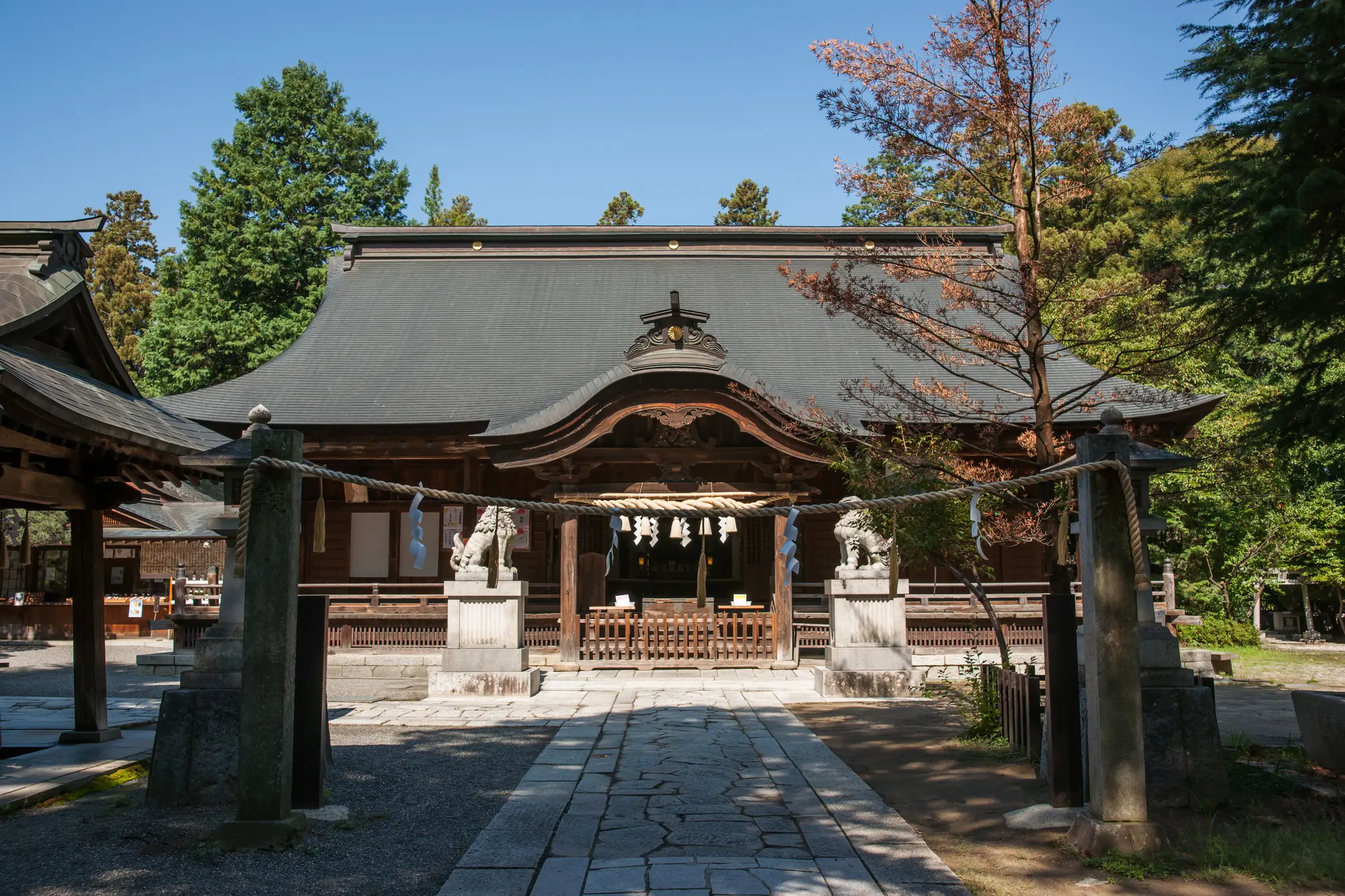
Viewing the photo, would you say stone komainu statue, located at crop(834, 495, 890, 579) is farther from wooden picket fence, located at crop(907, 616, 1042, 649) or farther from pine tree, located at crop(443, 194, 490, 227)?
pine tree, located at crop(443, 194, 490, 227)

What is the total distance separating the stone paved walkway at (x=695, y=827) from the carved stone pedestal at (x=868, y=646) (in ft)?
9.16

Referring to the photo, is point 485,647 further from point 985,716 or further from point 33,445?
point 985,716

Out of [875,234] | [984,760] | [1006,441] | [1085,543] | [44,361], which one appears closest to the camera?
[1085,543]

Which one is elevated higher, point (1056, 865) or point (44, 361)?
point (44, 361)

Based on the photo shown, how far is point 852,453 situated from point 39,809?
10.5 metres

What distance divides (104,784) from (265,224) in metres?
24.1

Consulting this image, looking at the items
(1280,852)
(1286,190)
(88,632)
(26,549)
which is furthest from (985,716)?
(26,549)

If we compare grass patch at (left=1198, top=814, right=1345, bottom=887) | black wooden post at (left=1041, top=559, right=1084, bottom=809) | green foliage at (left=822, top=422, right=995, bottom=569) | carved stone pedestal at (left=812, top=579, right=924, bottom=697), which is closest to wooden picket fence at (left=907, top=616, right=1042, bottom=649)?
carved stone pedestal at (left=812, top=579, right=924, bottom=697)

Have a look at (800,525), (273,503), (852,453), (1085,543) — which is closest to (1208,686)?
(1085,543)

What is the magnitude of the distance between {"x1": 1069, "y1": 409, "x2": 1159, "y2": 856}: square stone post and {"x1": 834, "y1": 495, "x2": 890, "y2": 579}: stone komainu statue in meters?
5.92

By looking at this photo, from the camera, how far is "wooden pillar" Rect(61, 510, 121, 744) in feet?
27.9

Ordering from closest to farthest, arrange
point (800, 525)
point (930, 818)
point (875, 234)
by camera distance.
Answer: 1. point (930, 818)
2. point (800, 525)
3. point (875, 234)

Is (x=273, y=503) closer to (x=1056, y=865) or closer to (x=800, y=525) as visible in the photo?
(x=1056, y=865)

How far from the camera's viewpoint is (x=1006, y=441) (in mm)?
15945
